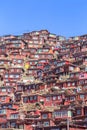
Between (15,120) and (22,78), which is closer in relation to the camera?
(15,120)

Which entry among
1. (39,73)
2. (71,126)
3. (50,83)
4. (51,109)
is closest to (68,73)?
(50,83)

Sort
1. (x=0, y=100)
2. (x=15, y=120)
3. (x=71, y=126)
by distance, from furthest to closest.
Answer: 1. (x=0, y=100)
2. (x=15, y=120)
3. (x=71, y=126)

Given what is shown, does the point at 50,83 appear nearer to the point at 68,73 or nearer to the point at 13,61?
the point at 68,73

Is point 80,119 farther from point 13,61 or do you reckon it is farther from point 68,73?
point 13,61

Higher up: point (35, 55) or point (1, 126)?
point (35, 55)

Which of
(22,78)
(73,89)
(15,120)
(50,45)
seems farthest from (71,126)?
(50,45)

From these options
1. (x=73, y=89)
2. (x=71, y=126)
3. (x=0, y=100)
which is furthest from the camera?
(x=0, y=100)

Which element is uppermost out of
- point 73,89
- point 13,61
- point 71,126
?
point 13,61
